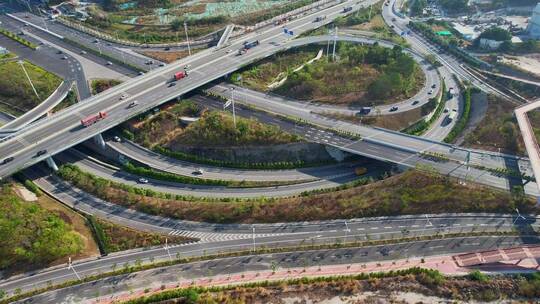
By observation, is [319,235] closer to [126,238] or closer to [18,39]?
[126,238]

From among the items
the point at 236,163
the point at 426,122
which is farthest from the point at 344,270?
the point at 426,122

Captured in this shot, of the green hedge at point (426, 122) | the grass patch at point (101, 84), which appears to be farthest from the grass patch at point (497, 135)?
the grass patch at point (101, 84)

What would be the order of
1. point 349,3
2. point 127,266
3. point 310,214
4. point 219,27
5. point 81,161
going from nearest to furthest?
point 127,266 < point 310,214 < point 81,161 < point 219,27 < point 349,3

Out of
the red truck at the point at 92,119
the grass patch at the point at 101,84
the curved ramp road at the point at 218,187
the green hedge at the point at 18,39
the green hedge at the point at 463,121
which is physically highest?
the green hedge at the point at 18,39

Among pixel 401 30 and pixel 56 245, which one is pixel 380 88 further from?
pixel 56 245

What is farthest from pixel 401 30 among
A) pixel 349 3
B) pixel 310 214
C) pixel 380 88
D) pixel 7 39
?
pixel 7 39

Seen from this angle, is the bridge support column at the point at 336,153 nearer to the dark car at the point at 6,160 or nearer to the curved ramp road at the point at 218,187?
the curved ramp road at the point at 218,187
